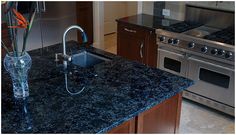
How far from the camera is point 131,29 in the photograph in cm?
398

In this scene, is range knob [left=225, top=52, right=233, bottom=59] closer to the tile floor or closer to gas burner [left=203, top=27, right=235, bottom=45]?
gas burner [left=203, top=27, right=235, bottom=45]

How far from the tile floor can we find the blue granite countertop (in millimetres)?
1151

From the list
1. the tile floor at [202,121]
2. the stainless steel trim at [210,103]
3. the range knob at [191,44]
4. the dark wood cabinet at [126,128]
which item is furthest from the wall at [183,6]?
the dark wood cabinet at [126,128]

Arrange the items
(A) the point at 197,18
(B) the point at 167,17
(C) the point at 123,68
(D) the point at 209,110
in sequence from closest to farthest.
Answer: (C) the point at 123,68, (D) the point at 209,110, (A) the point at 197,18, (B) the point at 167,17

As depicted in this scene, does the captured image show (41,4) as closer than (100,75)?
No

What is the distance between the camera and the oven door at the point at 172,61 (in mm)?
3506

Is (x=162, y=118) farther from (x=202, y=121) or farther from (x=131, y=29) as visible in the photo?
(x=131, y=29)

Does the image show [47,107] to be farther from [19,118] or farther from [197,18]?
[197,18]

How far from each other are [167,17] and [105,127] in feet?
9.44

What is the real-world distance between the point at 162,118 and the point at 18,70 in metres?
1.02

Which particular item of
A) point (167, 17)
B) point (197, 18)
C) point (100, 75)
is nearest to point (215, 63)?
point (197, 18)

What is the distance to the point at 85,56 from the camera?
8.92ft

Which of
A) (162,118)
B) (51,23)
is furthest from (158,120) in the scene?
(51,23)

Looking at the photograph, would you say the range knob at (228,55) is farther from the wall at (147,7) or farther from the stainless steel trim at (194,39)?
the wall at (147,7)
